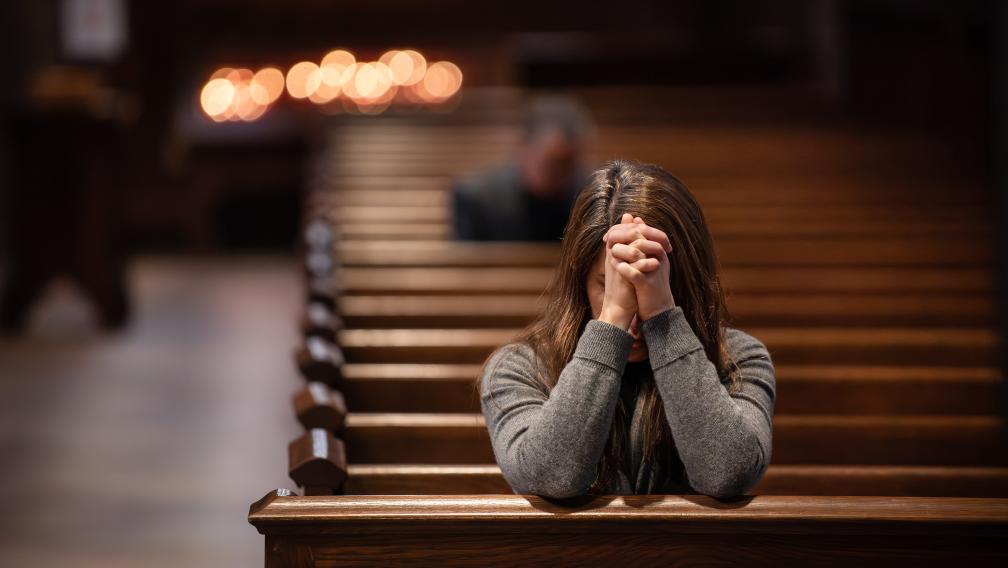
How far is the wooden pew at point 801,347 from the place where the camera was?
256 cm

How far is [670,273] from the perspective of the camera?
141 centimetres

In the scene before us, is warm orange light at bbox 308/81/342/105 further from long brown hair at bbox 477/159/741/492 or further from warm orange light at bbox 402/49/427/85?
long brown hair at bbox 477/159/741/492

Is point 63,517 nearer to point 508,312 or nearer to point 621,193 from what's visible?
point 508,312

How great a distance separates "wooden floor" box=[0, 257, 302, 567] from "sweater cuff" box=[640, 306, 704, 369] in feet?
5.94

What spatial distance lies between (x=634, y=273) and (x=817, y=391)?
4.00 ft

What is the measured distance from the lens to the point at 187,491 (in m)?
3.42

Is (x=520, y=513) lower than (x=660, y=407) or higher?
lower

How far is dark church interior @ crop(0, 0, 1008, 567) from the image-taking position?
4.34 feet

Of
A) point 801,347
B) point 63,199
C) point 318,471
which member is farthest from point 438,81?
point 318,471

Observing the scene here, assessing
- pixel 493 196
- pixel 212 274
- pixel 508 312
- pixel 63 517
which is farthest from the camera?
pixel 212 274

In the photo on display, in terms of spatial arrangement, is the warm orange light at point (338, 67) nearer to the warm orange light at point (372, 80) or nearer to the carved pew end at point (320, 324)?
the warm orange light at point (372, 80)

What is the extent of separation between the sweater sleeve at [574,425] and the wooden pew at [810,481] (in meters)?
0.40

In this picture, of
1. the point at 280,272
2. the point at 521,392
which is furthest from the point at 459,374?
the point at 280,272

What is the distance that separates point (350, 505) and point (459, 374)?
105 cm
